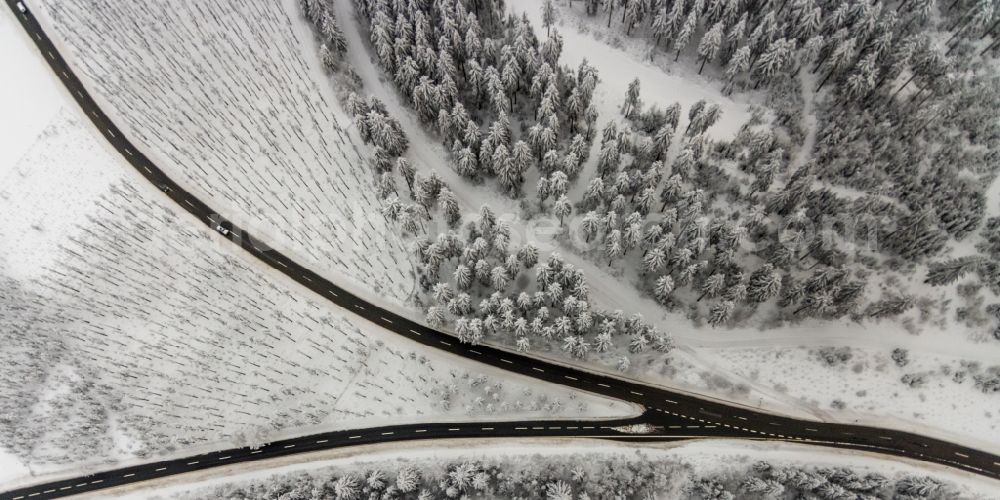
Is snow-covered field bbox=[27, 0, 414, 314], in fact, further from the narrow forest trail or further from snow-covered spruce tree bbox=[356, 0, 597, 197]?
snow-covered spruce tree bbox=[356, 0, 597, 197]

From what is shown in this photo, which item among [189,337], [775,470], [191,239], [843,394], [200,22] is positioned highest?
[200,22]

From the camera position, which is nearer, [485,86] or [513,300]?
[513,300]

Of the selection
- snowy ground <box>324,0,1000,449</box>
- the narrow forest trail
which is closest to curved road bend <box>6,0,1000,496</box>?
snowy ground <box>324,0,1000,449</box>

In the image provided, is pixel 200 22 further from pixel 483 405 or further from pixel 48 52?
pixel 483 405

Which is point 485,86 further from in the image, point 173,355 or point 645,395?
point 173,355

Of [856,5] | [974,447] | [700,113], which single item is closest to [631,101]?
[700,113]

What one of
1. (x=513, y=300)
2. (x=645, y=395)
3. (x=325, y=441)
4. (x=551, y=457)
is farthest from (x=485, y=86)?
(x=325, y=441)

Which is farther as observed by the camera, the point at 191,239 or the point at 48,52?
the point at 48,52

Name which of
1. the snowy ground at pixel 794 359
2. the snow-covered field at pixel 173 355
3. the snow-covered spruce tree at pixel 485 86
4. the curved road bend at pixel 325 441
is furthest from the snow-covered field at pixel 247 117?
the snowy ground at pixel 794 359
